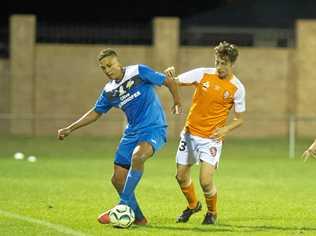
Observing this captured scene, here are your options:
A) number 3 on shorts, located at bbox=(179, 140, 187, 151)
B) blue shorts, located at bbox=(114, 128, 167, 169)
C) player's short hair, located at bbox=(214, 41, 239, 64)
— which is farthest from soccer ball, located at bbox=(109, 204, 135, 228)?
player's short hair, located at bbox=(214, 41, 239, 64)

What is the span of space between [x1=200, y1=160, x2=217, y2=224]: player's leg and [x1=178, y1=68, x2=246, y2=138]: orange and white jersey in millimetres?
397

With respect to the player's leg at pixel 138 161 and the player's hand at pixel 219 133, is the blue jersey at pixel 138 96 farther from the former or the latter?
the player's hand at pixel 219 133

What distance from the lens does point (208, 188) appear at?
12789 millimetres

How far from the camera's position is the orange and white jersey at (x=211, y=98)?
41.8ft

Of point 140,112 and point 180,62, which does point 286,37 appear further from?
point 140,112

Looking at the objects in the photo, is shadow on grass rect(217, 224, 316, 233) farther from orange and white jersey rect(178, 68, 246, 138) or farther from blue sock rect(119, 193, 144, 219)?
orange and white jersey rect(178, 68, 246, 138)

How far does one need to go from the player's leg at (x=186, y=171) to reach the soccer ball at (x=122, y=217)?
1.17m

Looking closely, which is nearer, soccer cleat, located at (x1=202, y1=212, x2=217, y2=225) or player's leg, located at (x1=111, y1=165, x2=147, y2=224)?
player's leg, located at (x1=111, y1=165, x2=147, y2=224)

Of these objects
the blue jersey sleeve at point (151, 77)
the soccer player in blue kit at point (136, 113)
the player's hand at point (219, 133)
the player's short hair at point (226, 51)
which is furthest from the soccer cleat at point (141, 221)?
the player's short hair at point (226, 51)

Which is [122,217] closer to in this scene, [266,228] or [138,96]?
[138,96]

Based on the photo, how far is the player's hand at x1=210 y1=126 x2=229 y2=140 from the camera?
12688 millimetres

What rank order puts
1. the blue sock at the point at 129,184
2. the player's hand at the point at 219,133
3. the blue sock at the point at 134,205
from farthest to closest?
the player's hand at the point at 219,133
the blue sock at the point at 134,205
the blue sock at the point at 129,184

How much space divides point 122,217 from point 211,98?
6.16ft

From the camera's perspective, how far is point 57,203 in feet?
50.6
